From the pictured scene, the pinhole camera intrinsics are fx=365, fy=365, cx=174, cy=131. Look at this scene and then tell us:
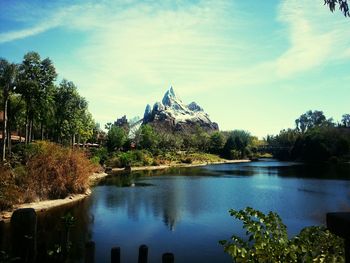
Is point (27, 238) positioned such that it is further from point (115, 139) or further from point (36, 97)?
point (115, 139)

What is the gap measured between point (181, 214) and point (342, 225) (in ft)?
86.0

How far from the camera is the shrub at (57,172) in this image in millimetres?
28266

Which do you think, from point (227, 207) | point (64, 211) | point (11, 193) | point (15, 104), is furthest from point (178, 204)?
point (15, 104)

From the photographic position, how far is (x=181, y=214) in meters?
28.4

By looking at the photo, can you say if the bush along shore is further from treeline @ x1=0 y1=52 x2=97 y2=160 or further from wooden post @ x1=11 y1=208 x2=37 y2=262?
treeline @ x1=0 y1=52 x2=97 y2=160

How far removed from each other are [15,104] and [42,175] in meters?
31.8

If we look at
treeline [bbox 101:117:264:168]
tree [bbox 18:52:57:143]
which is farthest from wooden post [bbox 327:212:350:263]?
treeline [bbox 101:117:264:168]

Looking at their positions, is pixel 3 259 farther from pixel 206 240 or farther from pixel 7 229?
pixel 206 240

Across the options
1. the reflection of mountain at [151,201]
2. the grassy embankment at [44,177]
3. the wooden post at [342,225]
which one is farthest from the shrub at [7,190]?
the wooden post at [342,225]

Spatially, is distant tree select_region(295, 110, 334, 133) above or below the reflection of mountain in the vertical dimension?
above

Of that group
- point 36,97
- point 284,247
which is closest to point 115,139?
point 36,97

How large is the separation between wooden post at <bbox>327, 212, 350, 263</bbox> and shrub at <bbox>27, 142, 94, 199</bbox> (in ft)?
90.0

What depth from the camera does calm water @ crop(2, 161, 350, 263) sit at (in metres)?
19.6

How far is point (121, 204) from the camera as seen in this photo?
32531 millimetres
